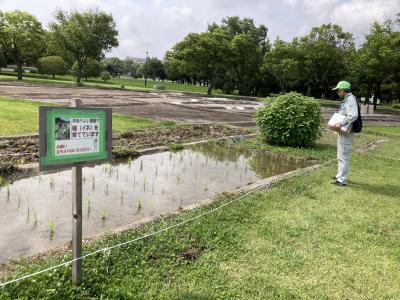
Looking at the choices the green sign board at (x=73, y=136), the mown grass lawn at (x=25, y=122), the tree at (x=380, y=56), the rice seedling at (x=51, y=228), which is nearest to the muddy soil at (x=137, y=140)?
the mown grass lawn at (x=25, y=122)

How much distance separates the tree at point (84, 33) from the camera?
128 feet

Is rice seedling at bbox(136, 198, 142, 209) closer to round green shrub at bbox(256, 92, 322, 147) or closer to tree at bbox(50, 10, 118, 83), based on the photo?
round green shrub at bbox(256, 92, 322, 147)

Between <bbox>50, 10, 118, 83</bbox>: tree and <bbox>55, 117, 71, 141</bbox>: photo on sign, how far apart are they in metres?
39.4

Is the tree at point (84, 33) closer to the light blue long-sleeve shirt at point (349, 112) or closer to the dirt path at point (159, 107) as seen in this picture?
the dirt path at point (159, 107)

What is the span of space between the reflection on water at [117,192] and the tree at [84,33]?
34155 mm

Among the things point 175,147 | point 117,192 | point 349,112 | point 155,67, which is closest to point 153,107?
point 175,147

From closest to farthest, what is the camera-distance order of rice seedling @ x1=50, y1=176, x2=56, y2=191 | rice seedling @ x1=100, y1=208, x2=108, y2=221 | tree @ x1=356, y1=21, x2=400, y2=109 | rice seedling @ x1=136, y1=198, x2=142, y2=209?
1. rice seedling @ x1=100, y1=208, x2=108, y2=221
2. rice seedling @ x1=136, y1=198, x2=142, y2=209
3. rice seedling @ x1=50, y1=176, x2=56, y2=191
4. tree @ x1=356, y1=21, x2=400, y2=109

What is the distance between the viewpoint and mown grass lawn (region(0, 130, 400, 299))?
3176 mm

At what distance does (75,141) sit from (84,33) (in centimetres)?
3966

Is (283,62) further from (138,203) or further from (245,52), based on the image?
(138,203)

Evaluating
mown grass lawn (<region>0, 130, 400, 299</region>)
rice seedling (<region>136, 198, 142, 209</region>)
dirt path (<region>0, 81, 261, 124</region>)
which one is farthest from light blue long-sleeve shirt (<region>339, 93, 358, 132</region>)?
dirt path (<region>0, 81, 261, 124</region>)

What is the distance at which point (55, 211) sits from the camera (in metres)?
4.86

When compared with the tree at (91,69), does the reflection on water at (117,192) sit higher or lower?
lower

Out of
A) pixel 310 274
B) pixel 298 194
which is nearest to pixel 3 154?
pixel 298 194
